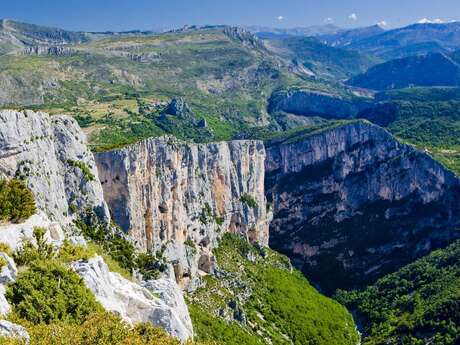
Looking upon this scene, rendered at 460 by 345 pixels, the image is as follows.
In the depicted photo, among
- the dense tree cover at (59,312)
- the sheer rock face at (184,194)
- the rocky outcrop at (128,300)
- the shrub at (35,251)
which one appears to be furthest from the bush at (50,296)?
the sheer rock face at (184,194)

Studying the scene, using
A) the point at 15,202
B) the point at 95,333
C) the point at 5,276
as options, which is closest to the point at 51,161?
the point at 15,202

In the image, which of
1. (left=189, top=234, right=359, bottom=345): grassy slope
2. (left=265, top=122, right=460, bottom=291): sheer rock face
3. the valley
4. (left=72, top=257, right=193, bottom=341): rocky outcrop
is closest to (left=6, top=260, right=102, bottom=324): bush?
the valley

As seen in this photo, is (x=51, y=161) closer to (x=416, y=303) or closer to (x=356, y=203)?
(x=416, y=303)

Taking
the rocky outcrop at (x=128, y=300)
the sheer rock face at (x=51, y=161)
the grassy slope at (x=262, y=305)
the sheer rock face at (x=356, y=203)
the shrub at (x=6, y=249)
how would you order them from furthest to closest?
the sheer rock face at (x=356, y=203), the grassy slope at (x=262, y=305), the sheer rock face at (x=51, y=161), the rocky outcrop at (x=128, y=300), the shrub at (x=6, y=249)

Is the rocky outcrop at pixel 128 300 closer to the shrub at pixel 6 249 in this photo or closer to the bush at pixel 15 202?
the shrub at pixel 6 249

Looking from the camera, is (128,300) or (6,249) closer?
(6,249)

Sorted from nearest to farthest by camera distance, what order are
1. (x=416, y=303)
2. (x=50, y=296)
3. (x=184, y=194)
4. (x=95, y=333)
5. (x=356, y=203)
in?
(x=95, y=333)
(x=50, y=296)
(x=184, y=194)
(x=416, y=303)
(x=356, y=203)

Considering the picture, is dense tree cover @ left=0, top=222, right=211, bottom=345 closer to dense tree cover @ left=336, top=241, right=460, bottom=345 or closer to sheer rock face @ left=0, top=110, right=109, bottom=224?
sheer rock face @ left=0, top=110, right=109, bottom=224
